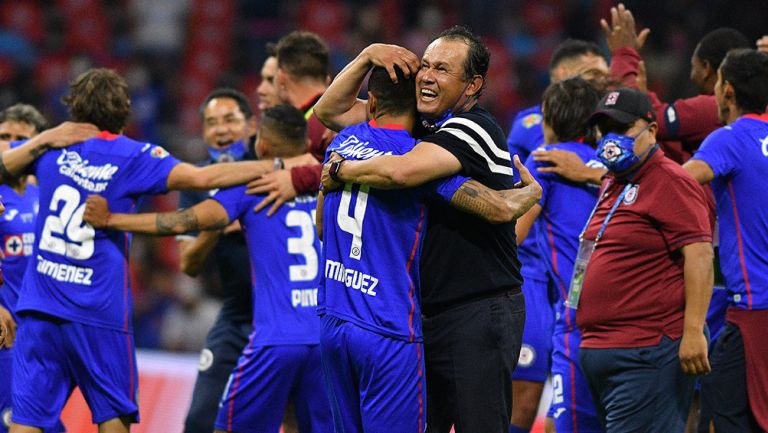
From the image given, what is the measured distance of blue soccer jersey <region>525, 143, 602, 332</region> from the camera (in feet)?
19.9

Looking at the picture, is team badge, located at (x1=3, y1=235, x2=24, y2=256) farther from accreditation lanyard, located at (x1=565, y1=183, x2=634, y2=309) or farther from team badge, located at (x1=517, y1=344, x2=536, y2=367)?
accreditation lanyard, located at (x1=565, y1=183, x2=634, y2=309)

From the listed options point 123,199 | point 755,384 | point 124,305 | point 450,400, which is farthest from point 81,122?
point 755,384

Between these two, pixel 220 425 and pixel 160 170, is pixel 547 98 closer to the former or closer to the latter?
pixel 160 170

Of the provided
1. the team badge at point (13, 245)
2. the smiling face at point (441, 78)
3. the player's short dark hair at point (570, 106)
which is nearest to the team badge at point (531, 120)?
the player's short dark hair at point (570, 106)

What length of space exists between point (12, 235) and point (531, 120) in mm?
3422

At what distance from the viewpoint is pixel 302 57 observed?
696 centimetres

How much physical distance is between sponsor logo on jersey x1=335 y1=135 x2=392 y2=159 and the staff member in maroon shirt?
4.23ft

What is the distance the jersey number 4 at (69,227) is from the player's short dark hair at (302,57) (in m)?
1.80

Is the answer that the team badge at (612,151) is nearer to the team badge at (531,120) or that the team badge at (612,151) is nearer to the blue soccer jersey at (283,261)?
the blue soccer jersey at (283,261)

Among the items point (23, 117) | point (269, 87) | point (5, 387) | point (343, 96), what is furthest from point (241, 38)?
point (343, 96)

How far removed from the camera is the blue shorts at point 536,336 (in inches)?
259

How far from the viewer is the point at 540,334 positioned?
6617 mm

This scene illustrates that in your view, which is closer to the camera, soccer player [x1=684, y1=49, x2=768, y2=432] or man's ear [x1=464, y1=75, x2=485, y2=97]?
man's ear [x1=464, y1=75, x2=485, y2=97]

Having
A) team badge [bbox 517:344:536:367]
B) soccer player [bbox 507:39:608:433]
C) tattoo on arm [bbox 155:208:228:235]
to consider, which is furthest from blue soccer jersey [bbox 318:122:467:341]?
team badge [bbox 517:344:536:367]
